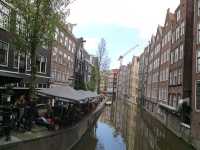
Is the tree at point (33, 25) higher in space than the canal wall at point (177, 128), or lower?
higher

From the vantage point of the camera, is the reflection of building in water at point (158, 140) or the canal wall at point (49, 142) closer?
the canal wall at point (49, 142)

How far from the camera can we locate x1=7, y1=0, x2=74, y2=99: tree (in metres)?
17.4

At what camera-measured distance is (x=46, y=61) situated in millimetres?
36625

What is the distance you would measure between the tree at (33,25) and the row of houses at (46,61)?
756 mm

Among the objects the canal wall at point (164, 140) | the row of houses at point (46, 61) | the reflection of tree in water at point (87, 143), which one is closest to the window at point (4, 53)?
the row of houses at point (46, 61)

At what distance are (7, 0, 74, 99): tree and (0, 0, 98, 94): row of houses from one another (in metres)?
0.76

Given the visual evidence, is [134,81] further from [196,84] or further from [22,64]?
[22,64]

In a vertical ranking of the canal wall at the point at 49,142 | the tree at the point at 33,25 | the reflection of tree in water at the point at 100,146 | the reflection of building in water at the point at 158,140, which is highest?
the tree at the point at 33,25

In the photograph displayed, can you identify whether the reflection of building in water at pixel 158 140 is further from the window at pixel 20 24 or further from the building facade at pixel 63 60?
the building facade at pixel 63 60

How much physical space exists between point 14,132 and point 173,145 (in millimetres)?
16972

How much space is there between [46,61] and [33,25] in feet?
64.0

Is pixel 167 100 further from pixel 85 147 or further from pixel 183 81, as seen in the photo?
pixel 85 147

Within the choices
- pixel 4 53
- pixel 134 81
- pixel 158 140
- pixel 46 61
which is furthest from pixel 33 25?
pixel 134 81

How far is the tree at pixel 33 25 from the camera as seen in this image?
17.4m
